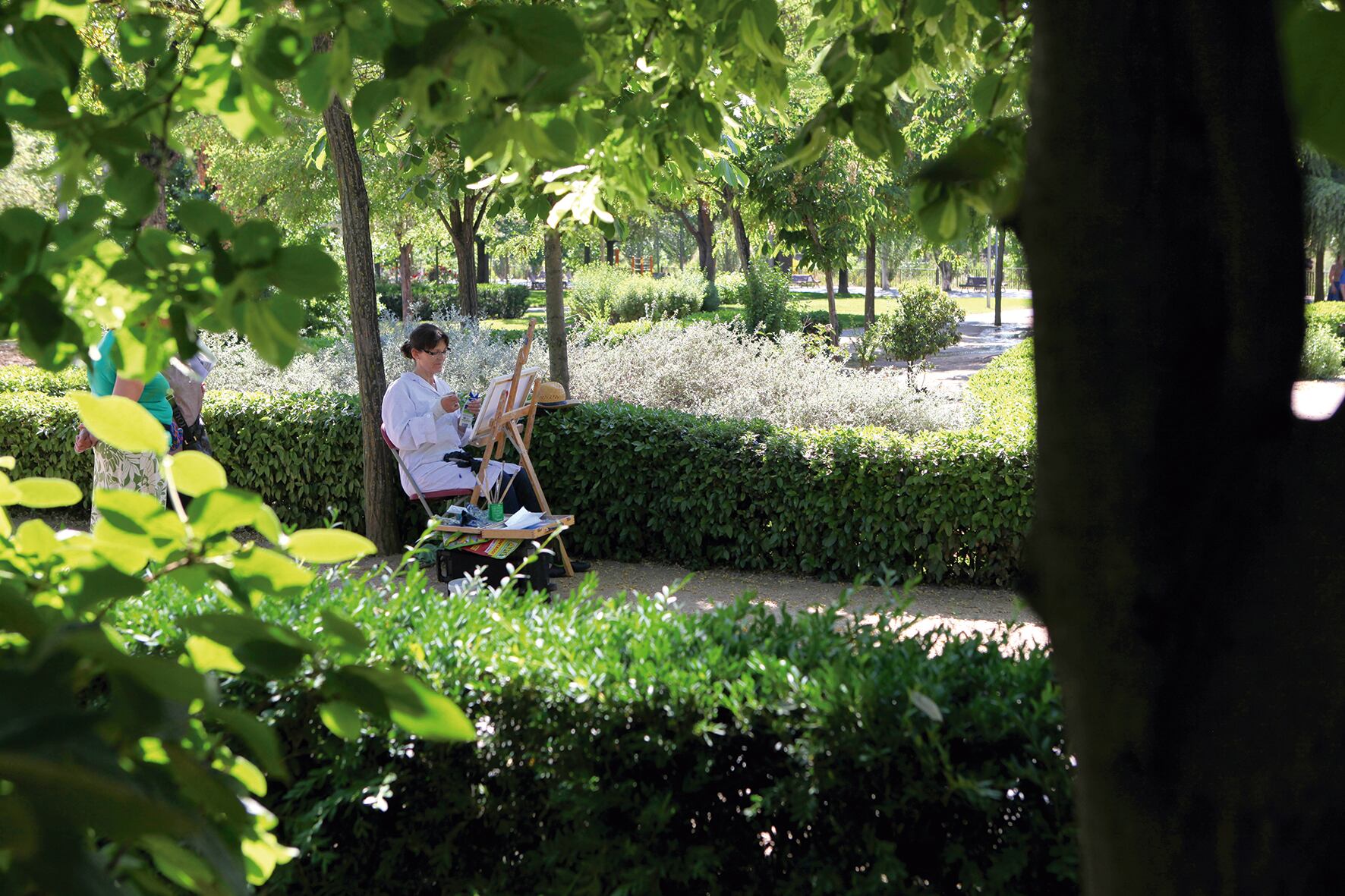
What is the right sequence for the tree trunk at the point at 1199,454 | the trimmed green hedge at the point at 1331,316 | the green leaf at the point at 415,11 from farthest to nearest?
the trimmed green hedge at the point at 1331,316 → the green leaf at the point at 415,11 → the tree trunk at the point at 1199,454

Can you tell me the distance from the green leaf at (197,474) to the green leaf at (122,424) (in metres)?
0.05

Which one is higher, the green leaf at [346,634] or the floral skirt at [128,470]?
the green leaf at [346,634]

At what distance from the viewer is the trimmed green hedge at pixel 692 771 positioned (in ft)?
7.72

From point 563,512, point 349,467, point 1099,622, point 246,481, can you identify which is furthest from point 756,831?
point 246,481

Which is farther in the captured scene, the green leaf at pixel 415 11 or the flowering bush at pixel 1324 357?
the flowering bush at pixel 1324 357

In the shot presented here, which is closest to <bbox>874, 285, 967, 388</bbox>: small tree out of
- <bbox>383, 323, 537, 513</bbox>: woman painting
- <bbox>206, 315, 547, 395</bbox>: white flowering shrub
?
<bbox>206, 315, 547, 395</bbox>: white flowering shrub

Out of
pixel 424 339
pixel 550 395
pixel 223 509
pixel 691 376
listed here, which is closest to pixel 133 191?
pixel 223 509

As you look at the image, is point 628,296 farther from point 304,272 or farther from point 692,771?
point 304,272

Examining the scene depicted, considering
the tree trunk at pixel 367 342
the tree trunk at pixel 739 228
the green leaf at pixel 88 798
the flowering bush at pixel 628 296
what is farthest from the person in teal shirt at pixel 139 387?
the flowering bush at pixel 628 296

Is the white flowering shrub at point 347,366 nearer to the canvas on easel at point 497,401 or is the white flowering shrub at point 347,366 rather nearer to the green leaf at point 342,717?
the canvas on easel at point 497,401

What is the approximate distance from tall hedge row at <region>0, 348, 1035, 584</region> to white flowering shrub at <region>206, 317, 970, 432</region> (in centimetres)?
155

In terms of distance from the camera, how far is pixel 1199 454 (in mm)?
958

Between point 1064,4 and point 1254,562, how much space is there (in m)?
0.53

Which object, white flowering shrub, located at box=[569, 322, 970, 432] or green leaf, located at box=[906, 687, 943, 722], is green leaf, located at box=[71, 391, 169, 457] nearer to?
green leaf, located at box=[906, 687, 943, 722]
